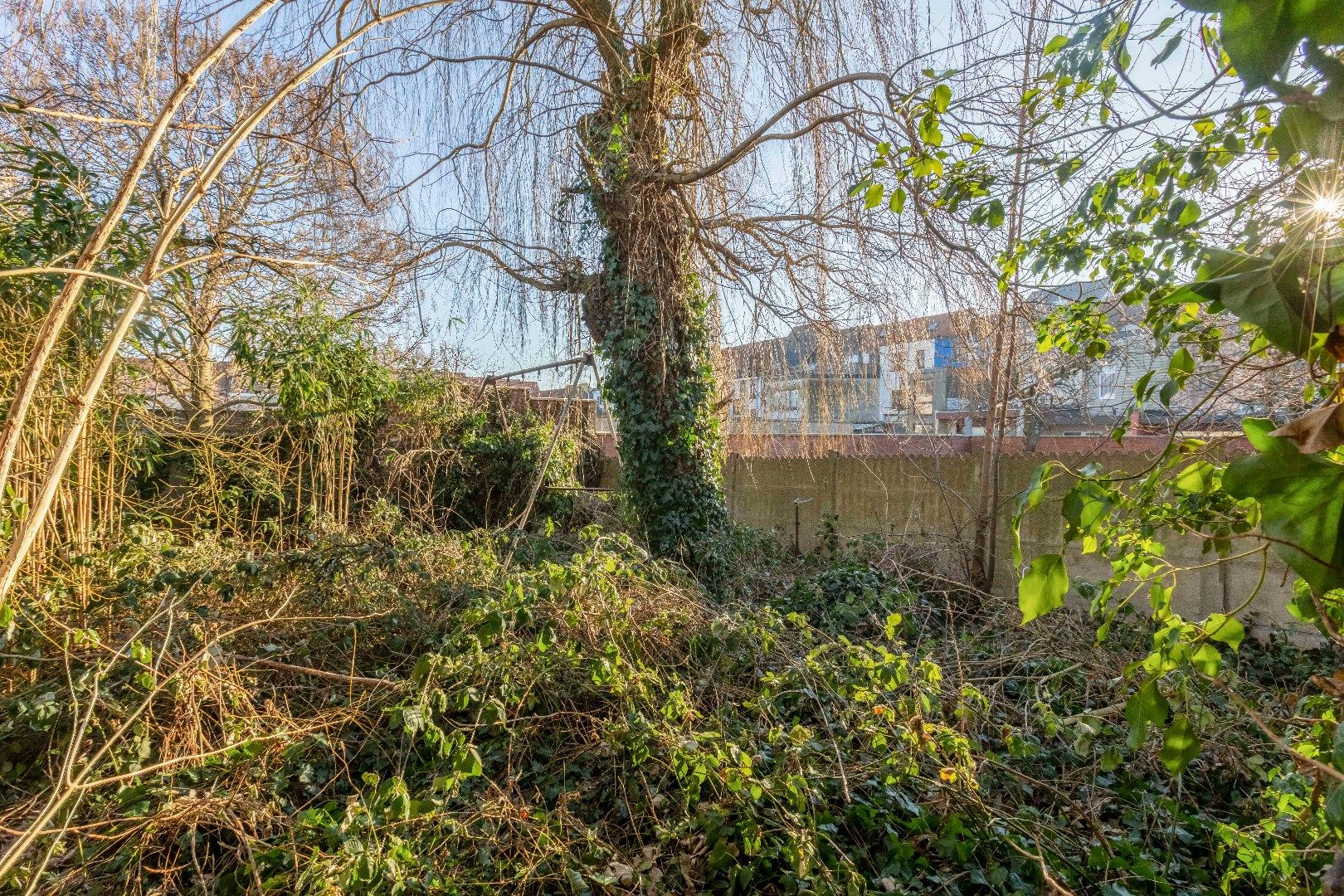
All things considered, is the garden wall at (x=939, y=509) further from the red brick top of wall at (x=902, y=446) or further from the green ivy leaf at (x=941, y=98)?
the green ivy leaf at (x=941, y=98)

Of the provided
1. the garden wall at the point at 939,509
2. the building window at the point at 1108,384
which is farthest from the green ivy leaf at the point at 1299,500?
the building window at the point at 1108,384

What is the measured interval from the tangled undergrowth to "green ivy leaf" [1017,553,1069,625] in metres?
0.95

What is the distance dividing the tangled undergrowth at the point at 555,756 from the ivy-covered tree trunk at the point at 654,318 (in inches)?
78.2

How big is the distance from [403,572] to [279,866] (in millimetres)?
1688

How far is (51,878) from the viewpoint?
195 cm

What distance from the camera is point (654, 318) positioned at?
5215mm

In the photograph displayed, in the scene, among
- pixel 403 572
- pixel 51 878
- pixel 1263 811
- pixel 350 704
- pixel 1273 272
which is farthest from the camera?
pixel 403 572

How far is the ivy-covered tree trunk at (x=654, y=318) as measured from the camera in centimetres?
508

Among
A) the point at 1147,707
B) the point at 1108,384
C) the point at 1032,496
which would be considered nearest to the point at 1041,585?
the point at 1032,496

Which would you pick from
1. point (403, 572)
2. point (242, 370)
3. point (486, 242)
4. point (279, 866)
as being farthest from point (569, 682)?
point (242, 370)

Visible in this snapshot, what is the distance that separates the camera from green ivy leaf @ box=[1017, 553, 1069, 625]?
2.51 feet

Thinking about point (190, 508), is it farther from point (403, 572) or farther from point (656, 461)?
point (656, 461)

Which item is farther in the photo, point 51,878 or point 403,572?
point 403,572

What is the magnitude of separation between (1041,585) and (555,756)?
85.5 inches
